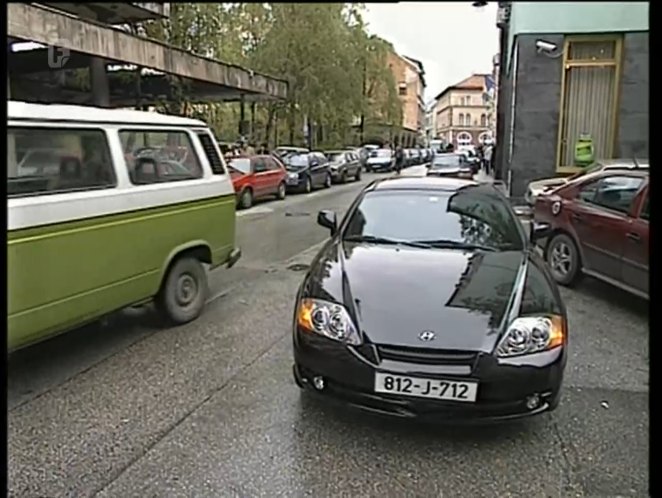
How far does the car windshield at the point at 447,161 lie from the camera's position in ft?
68.8

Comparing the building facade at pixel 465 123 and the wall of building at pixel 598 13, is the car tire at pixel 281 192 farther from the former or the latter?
the wall of building at pixel 598 13

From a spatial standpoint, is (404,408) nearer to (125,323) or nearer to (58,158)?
(58,158)

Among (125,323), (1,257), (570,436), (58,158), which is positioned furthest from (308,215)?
(1,257)

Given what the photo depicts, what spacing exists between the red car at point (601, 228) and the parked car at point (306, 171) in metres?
12.7

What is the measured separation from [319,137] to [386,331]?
85.9ft

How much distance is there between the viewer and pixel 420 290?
11.7 ft

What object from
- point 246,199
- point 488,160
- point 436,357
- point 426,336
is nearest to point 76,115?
point 426,336

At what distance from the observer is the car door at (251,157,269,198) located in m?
16.3

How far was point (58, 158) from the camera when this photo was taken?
4148 millimetres

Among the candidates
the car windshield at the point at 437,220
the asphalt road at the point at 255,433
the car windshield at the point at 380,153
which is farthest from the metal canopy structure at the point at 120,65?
the car windshield at the point at 380,153

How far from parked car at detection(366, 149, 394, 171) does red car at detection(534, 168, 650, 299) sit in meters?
27.5

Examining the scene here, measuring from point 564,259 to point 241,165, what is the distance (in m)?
10.6

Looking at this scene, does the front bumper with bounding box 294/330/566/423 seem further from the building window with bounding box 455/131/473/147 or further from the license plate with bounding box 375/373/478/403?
the building window with bounding box 455/131/473/147

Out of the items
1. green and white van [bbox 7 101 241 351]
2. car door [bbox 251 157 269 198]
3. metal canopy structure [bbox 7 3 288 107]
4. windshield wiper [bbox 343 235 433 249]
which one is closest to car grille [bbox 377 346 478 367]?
windshield wiper [bbox 343 235 433 249]
